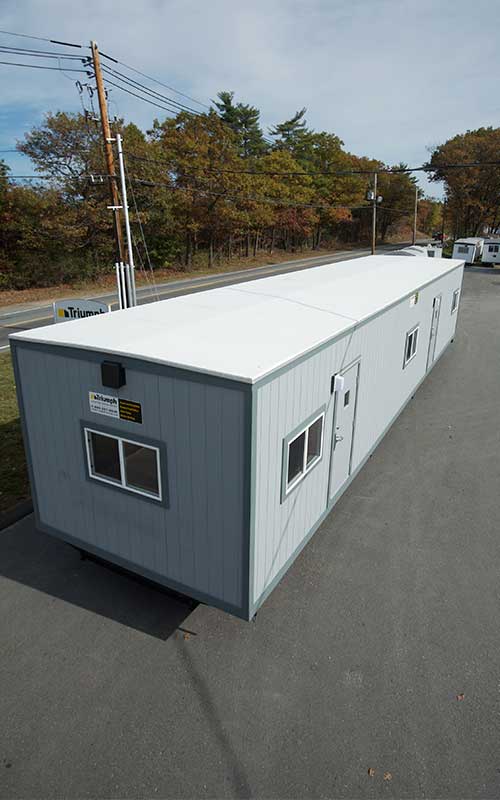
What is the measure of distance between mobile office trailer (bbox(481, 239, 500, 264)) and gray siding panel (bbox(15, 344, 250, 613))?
4039 centimetres

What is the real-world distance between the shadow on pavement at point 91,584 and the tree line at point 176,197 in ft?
46.7

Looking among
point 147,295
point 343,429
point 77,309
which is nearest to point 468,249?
point 147,295

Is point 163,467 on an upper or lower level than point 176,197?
lower

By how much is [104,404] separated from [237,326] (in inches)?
76.5

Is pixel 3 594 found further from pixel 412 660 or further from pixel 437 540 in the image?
pixel 437 540

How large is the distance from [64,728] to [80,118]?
2953cm

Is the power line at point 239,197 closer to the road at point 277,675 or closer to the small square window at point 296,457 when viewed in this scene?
the small square window at point 296,457

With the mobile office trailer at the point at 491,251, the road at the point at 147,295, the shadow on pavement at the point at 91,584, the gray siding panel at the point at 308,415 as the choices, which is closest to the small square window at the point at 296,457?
the gray siding panel at the point at 308,415

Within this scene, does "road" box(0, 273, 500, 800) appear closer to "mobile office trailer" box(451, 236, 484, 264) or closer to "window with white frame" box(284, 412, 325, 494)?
"window with white frame" box(284, 412, 325, 494)

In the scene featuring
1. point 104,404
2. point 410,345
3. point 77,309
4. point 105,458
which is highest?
point 77,309

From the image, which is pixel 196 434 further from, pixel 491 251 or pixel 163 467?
pixel 491 251

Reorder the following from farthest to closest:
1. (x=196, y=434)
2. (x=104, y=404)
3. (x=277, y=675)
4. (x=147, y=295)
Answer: (x=147, y=295)
(x=104, y=404)
(x=277, y=675)
(x=196, y=434)

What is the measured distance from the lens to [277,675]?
484 cm

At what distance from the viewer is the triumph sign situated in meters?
10.1
